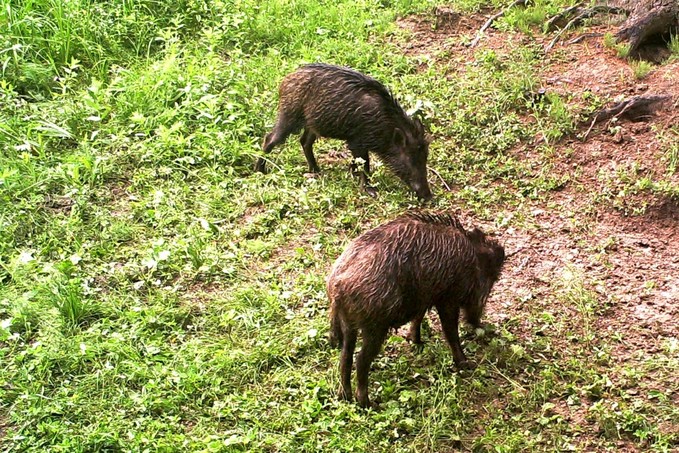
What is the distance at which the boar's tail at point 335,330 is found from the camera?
417cm

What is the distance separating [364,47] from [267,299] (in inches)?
141

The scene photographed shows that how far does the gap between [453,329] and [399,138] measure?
2043mm

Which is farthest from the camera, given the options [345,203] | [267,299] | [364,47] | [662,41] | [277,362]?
[364,47]

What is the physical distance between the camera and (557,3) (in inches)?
298

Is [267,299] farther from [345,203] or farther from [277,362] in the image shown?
[345,203]

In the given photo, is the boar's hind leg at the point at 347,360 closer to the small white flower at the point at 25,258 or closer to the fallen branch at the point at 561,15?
the small white flower at the point at 25,258

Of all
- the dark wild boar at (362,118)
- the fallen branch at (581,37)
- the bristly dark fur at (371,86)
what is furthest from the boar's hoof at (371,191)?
the fallen branch at (581,37)

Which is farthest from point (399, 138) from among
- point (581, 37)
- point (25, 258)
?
point (25, 258)

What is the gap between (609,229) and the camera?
5309 millimetres

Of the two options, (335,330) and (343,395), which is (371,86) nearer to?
(335,330)

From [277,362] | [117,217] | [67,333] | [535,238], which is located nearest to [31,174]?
[117,217]

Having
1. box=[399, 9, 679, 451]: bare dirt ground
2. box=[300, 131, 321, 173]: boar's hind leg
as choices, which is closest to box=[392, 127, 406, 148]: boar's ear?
box=[300, 131, 321, 173]: boar's hind leg

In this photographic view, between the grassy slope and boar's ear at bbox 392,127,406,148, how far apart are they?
39cm

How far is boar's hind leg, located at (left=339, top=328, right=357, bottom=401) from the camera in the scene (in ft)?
13.3
